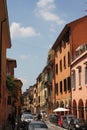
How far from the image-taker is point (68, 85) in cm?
5872

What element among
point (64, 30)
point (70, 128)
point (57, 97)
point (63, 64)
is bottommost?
point (70, 128)

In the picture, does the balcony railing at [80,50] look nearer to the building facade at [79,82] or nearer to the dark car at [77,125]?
the building facade at [79,82]

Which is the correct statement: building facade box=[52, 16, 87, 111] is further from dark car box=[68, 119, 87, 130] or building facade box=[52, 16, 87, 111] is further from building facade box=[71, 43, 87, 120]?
dark car box=[68, 119, 87, 130]

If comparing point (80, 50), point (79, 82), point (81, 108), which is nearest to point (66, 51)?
point (80, 50)

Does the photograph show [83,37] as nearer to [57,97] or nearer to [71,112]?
[71,112]

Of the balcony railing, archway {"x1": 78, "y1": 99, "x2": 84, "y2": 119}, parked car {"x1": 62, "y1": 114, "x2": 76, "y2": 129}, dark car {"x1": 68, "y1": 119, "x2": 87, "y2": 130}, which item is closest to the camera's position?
dark car {"x1": 68, "y1": 119, "x2": 87, "y2": 130}

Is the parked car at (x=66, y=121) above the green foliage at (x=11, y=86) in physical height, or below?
below

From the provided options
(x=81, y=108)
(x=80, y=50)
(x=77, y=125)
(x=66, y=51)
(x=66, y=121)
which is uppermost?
(x=66, y=51)

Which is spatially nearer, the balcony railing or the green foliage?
the balcony railing

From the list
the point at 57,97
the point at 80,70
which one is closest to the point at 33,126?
the point at 80,70

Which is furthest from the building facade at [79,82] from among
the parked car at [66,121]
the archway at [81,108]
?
the parked car at [66,121]

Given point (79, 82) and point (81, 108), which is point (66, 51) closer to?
point (79, 82)

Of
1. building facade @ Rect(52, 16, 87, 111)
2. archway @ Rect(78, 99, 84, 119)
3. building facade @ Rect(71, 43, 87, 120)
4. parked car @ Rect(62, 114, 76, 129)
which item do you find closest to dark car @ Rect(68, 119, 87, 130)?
parked car @ Rect(62, 114, 76, 129)

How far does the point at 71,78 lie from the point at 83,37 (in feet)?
19.7
